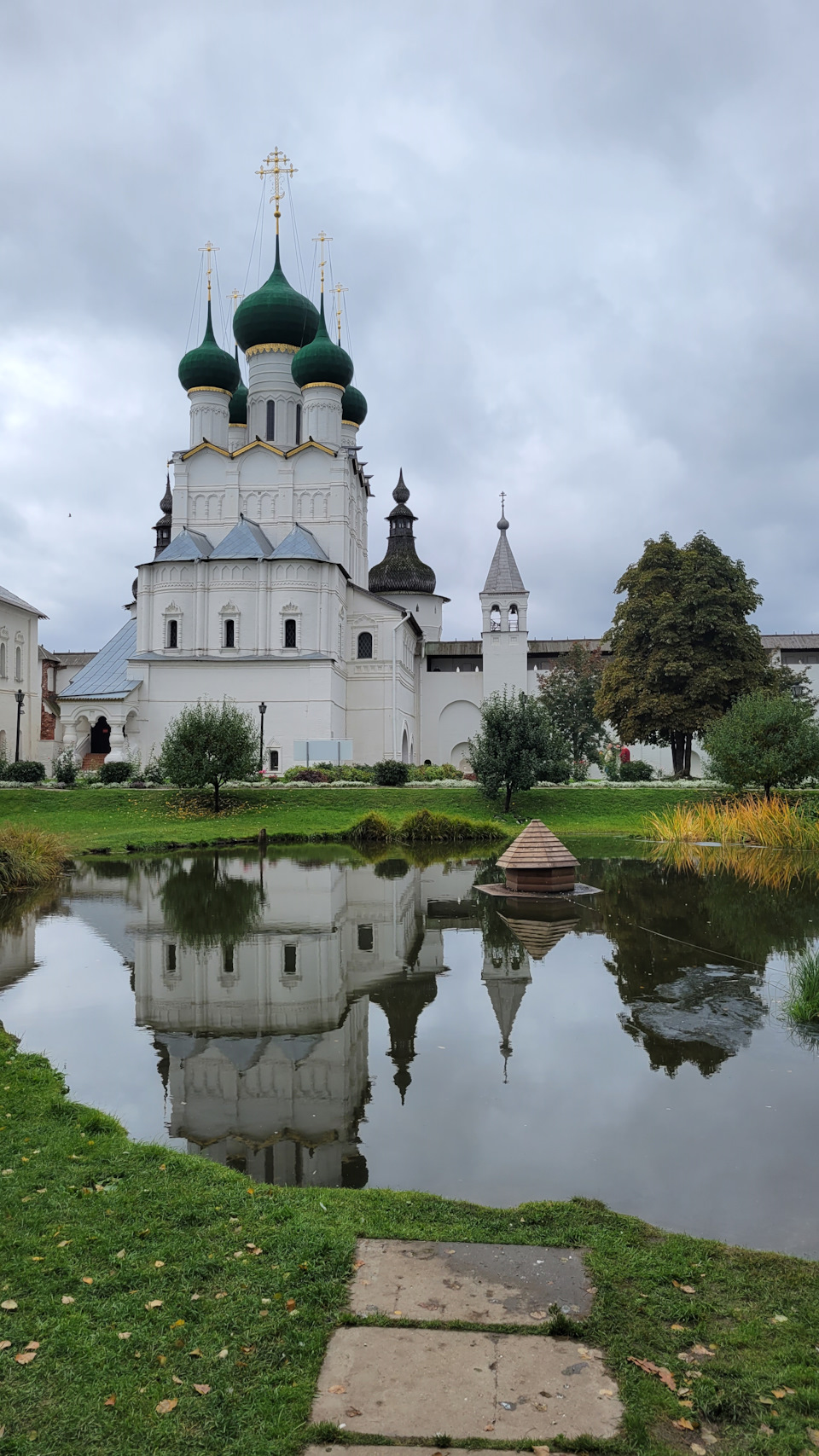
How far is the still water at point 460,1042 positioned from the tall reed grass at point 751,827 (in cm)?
666

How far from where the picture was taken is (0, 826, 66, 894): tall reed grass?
14.3m

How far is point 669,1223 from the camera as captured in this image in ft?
13.7

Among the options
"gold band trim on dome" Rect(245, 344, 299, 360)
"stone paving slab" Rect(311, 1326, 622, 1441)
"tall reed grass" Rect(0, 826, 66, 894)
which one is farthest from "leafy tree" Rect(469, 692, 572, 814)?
"gold band trim on dome" Rect(245, 344, 299, 360)

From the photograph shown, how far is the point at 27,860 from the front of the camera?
14.6 metres

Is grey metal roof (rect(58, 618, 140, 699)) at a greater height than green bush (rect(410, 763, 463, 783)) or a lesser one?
greater

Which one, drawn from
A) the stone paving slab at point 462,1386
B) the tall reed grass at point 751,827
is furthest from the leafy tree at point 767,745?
the stone paving slab at point 462,1386

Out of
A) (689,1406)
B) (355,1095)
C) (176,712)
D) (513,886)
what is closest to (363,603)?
(176,712)

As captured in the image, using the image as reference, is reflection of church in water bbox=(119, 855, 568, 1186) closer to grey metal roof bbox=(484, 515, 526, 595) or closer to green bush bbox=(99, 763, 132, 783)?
green bush bbox=(99, 763, 132, 783)

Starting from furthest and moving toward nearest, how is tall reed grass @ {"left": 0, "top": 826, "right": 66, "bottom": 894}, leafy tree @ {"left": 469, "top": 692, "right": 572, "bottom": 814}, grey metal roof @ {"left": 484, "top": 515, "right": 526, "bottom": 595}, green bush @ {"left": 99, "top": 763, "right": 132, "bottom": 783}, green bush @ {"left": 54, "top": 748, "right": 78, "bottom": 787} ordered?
grey metal roof @ {"left": 484, "top": 515, "right": 526, "bottom": 595} → green bush @ {"left": 99, "top": 763, "right": 132, "bottom": 783} → green bush @ {"left": 54, "top": 748, "right": 78, "bottom": 787} → leafy tree @ {"left": 469, "top": 692, "right": 572, "bottom": 814} → tall reed grass @ {"left": 0, "top": 826, "right": 66, "bottom": 894}

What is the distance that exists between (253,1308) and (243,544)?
121 feet

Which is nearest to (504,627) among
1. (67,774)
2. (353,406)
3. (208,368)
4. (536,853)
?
(353,406)

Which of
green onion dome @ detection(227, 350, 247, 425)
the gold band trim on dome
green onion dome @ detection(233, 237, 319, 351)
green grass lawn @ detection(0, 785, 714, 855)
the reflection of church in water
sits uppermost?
green onion dome @ detection(233, 237, 319, 351)

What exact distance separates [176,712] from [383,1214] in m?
34.2

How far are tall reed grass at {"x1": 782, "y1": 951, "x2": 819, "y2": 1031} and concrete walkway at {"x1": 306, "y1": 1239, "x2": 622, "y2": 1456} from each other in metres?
4.10
